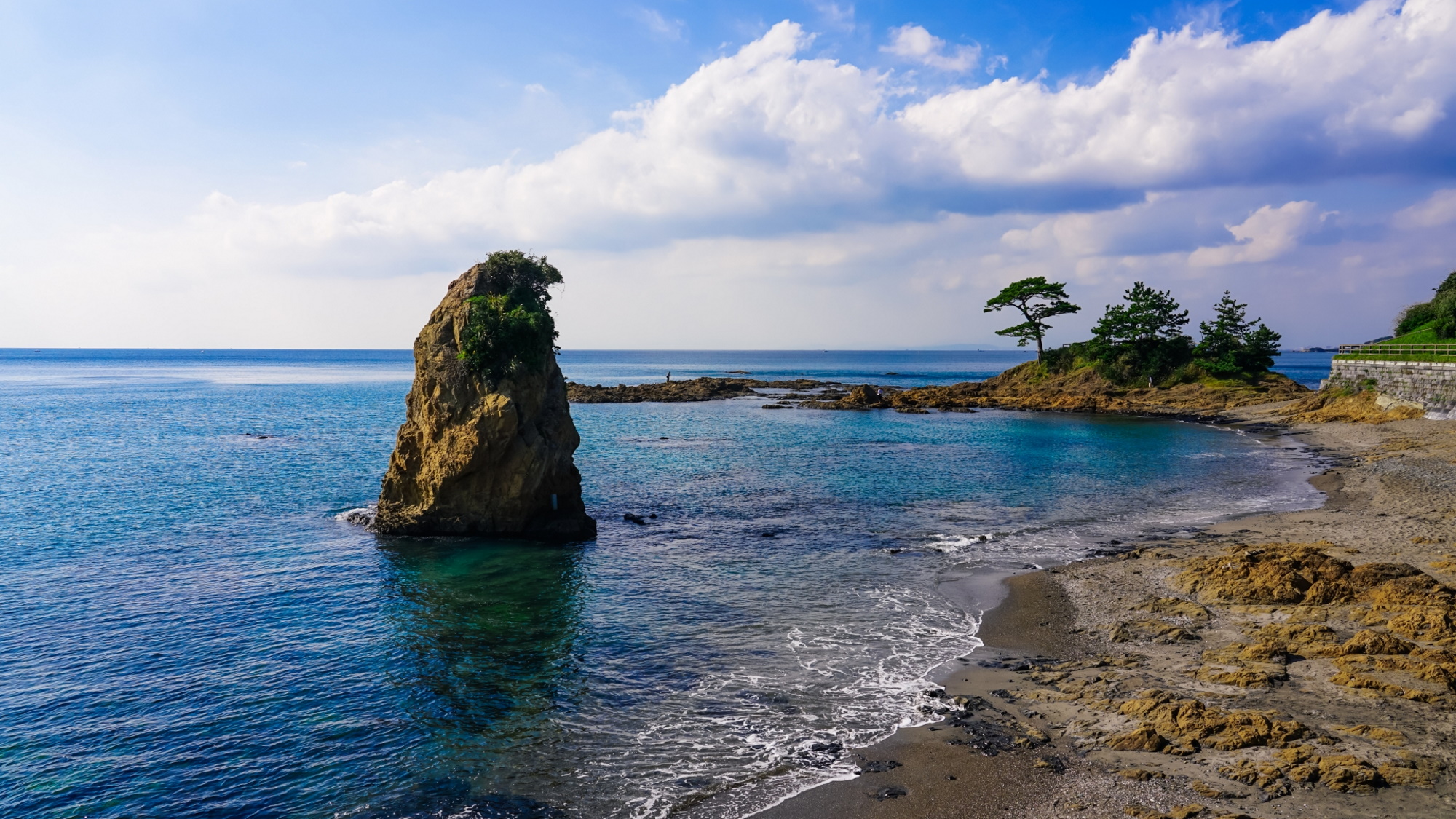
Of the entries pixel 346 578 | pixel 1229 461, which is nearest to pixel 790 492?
pixel 346 578

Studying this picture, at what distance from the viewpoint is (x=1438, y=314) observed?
66.1m

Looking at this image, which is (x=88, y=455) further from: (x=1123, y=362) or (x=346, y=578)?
(x=1123, y=362)

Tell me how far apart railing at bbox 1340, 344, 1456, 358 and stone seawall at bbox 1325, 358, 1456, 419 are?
61.3 inches

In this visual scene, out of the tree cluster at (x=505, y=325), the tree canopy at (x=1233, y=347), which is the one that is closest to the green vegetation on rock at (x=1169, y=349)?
the tree canopy at (x=1233, y=347)

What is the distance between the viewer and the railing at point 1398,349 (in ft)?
179

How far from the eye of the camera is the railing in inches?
2148

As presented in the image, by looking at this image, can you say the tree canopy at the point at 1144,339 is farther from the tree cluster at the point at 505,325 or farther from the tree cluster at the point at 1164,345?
the tree cluster at the point at 505,325

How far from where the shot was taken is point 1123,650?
56.2 ft

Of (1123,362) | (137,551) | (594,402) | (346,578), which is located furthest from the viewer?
(594,402)

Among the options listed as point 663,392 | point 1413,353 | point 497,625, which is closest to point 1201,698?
point 497,625

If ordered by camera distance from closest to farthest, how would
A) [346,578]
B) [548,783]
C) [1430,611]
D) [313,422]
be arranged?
[548,783]
[1430,611]
[346,578]
[313,422]

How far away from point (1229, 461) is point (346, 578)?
50.3 meters

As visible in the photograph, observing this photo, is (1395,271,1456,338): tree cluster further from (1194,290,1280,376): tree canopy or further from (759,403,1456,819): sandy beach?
(759,403,1456,819): sandy beach

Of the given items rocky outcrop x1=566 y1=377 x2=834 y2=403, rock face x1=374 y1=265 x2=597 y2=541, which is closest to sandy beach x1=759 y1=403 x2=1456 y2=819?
rock face x1=374 y1=265 x2=597 y2=541
